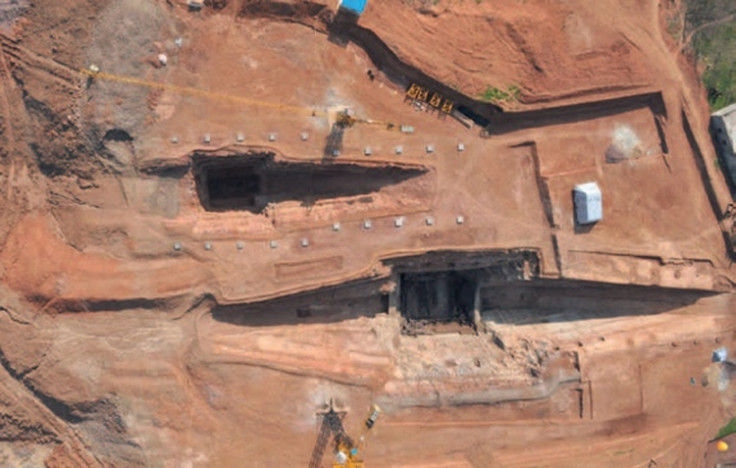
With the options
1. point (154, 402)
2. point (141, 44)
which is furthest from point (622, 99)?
point (154, 402)

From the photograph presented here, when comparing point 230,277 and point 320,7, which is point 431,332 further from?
point 320,7

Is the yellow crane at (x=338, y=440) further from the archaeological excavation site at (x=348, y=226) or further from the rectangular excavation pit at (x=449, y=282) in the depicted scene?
the rectangular excavation pit at (x=449, y=282)

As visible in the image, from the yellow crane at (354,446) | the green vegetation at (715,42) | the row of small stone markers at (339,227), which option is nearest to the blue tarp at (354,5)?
the row of small stone markers at (339,227)

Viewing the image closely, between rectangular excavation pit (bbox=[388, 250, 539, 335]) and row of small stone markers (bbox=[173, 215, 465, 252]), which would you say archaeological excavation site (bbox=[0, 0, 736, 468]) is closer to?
row of small stone markers (bbox=[173, 215, 465, 252])

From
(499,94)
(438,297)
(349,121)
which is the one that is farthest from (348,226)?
(499,94)

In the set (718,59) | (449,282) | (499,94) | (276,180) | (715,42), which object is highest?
(715,42)

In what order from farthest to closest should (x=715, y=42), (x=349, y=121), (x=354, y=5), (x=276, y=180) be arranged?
(x=276, y=180), (x=715, y=42), (x=349, y=121), (x=354, y=5)

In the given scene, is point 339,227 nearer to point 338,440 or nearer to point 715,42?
point 338,440

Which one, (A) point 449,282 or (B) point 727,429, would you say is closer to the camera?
(B) point 727,429
